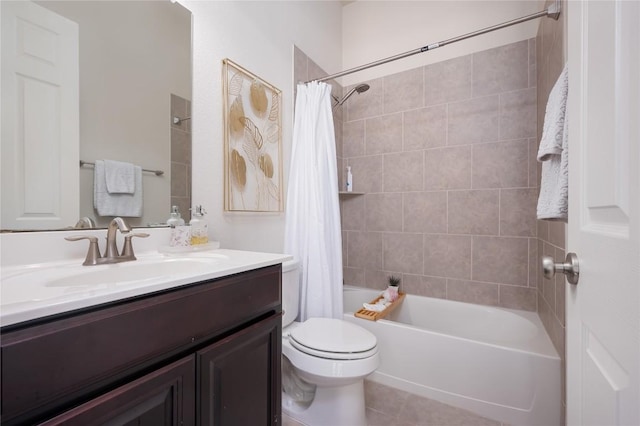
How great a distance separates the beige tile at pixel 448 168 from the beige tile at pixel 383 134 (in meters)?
0.29

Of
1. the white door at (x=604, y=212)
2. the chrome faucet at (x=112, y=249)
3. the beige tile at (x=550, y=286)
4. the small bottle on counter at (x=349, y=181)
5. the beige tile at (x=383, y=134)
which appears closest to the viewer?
the white door at (x=604, y=212)

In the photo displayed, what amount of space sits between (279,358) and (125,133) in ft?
3.43

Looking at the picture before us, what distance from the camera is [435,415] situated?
1.46m

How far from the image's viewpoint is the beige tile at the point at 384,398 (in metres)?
1.53

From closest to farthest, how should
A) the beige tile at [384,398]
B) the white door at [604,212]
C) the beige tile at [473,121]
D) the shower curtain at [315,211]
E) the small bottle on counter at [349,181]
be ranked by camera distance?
1. the white door at [604,212]
2. the beige tile at [384,398]
3. the shower curtain at [315,211]
4. the beige tile at [473,121]
5. the small bottle on counter at [349,181]

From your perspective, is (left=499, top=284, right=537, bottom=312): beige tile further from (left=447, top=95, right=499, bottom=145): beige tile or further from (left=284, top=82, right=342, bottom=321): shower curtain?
(left=284, top=82, right=342, bottom=321): shower curtain

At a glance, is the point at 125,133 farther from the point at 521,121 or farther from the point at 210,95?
the point at 521,121

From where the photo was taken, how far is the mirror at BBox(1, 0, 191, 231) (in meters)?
0.95

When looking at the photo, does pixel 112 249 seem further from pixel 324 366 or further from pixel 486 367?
pixel 486 367

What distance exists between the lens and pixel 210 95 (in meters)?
1.33

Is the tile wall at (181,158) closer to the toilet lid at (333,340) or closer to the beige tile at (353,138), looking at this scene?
the toilet lid at (333,340)

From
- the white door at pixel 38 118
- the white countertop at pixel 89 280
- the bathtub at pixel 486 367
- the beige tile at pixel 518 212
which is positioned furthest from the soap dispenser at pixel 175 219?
the beige tile at pixel 518 212

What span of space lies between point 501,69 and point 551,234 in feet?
4.06

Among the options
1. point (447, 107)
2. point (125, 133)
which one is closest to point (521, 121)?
point (447, 107)
